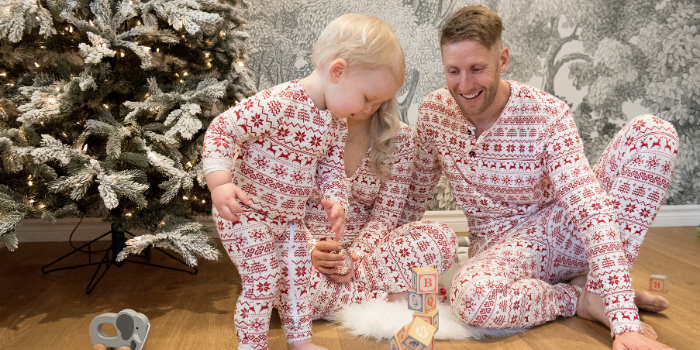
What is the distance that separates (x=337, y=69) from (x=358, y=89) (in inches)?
2.4

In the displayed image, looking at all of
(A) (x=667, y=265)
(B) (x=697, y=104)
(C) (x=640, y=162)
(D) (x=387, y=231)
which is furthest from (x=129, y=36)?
(B) (x=697, y=104)

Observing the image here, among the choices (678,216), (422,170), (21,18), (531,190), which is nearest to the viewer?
(21,18)

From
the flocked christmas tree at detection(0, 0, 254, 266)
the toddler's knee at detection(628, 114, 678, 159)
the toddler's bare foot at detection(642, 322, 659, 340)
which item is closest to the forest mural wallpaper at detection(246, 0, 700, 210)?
the flocked christmas tree at detection(0, 0, 254, 266)

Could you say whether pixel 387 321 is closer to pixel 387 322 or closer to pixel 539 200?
pixel 387 322

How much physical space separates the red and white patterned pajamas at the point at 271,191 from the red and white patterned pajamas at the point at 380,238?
0.26 meters

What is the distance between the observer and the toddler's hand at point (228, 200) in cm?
98

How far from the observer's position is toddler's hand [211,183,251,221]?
982 mm

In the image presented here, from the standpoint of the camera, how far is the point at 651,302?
1.47 metres

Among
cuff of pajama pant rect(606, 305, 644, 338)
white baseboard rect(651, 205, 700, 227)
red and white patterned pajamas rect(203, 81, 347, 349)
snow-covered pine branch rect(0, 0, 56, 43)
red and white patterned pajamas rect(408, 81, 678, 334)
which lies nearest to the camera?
red and white patterned pajamas rect(203, 81, 347, 349)

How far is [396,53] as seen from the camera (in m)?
1.10

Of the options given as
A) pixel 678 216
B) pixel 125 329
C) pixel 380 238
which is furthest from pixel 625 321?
pixel 678 216

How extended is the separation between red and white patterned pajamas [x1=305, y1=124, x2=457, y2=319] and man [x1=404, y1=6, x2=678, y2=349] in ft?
0.34

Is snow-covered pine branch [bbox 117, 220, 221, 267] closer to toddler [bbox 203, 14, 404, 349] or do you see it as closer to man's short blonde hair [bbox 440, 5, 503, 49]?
toddler [bbox 203, 14, 404, 349]

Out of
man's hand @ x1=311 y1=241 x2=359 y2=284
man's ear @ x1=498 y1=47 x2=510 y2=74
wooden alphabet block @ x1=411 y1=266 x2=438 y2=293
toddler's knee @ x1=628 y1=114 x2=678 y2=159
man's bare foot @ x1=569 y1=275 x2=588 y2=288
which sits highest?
man's ear @ x1=498 y1=47 x2=510 y2=74
